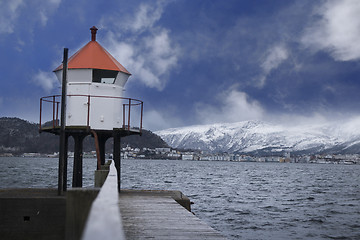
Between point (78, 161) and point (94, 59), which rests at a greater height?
point (94, 59)

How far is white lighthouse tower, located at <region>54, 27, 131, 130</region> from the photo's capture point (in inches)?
692

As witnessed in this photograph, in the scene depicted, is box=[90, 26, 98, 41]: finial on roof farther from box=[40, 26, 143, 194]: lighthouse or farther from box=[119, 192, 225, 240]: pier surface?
box=[119, 192, 225, 240]: pier surface

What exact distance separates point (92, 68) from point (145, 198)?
18.5 ft

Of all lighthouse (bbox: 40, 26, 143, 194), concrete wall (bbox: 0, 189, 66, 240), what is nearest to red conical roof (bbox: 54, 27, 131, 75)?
lighthouse (bbox: 40, 26, 143, 194)

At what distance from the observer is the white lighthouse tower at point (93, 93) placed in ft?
57.7

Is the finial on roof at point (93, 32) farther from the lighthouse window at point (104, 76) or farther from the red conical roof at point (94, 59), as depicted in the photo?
the lighthouse window at point (104, 76)

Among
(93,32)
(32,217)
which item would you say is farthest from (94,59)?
(32,217)

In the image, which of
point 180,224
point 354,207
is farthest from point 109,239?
point 354,207

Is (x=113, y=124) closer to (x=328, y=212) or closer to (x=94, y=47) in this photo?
(x=94, y=47)

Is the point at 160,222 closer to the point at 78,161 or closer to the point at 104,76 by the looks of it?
the point at 104,76

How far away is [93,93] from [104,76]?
34.4 inches

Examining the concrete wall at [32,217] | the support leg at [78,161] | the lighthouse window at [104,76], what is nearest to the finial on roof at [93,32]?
the lighthouse window at [104,76]

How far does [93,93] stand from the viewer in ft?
57.8

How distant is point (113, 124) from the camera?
1795cm
